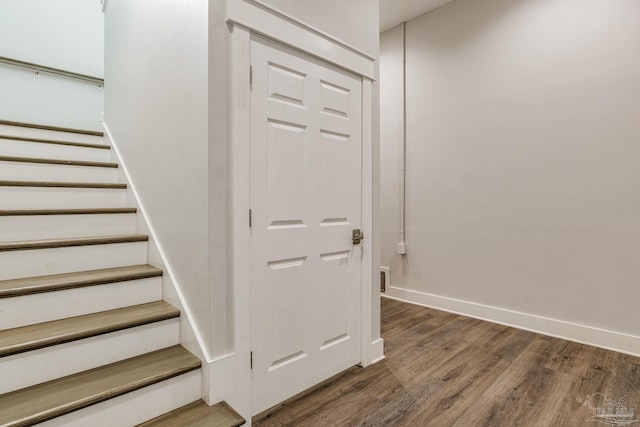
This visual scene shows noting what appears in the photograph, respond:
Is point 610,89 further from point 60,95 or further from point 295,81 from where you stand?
point 60,95

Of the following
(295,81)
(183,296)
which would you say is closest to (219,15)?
(295,81)

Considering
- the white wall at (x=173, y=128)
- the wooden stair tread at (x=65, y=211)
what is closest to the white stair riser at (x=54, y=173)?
the white wall at (x=173, y=128)

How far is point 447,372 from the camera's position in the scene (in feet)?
7.45

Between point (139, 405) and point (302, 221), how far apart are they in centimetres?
117

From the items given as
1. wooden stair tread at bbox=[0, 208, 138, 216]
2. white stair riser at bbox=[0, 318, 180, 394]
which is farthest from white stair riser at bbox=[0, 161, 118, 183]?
white stair riser at bbox=[0, 318, 180, 394]

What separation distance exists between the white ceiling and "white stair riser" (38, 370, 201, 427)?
12.2ft

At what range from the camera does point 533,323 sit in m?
2.98

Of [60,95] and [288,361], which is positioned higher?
[60,95]

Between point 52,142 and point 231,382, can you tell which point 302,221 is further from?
point 52,142

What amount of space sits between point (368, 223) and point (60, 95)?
379 cm

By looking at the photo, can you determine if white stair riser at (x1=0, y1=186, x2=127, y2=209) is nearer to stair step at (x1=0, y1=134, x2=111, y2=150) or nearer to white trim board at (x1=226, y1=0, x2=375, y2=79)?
stair step at (x1=0, y1=134, x2=111, y2=150)

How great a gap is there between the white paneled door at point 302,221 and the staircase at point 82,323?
0.44 meters

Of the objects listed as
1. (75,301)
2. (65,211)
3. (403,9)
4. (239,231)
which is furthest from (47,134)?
(403,9)

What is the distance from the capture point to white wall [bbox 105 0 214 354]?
5.31 ft
